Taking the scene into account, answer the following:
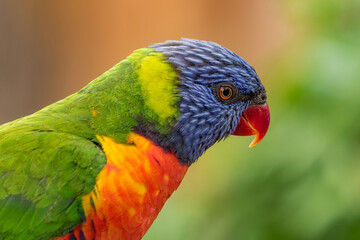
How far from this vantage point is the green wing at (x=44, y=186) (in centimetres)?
156

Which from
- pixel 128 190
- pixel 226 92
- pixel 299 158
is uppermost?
pixel 226 92

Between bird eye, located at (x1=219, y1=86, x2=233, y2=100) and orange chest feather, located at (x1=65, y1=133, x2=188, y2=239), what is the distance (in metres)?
0.32

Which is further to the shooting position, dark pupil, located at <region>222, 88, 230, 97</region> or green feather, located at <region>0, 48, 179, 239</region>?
dark pupil, located at <region>222, 88, 230, 97</region>

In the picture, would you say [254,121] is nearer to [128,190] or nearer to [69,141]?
[128,190]

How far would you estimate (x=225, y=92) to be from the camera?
6.29ft

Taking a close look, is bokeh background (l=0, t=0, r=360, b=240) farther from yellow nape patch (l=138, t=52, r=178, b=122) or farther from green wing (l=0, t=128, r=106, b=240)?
green wing (l=0, t=128, r=106, b=240)

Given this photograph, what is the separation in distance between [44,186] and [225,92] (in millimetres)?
787

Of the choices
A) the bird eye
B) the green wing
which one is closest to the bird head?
the bird eye

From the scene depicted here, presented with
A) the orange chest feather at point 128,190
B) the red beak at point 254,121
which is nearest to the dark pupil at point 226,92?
the red beak at point 254,121

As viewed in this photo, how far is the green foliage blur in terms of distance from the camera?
2438 mm

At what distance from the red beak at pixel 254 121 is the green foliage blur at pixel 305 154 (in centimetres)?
61

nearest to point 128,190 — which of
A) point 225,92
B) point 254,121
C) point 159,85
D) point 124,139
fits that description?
point 124,139

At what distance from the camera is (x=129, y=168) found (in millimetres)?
1666

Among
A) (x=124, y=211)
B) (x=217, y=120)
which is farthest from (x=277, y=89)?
(x=124, y=211)
